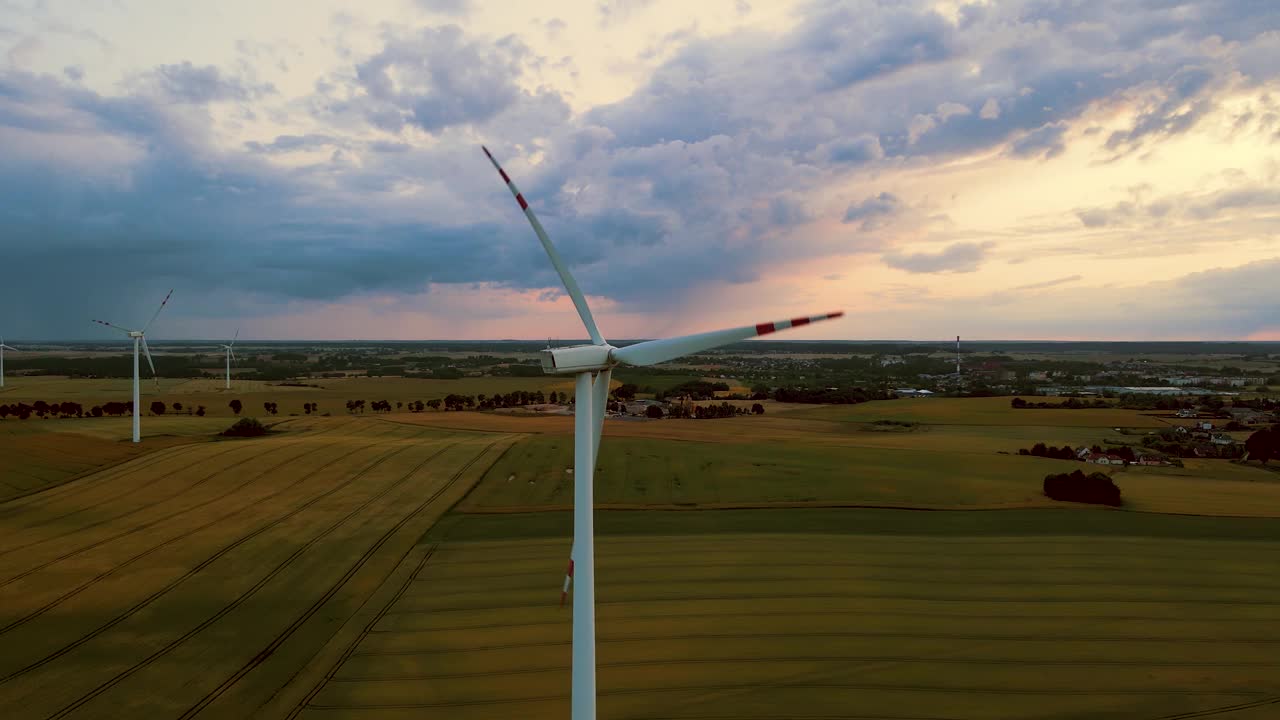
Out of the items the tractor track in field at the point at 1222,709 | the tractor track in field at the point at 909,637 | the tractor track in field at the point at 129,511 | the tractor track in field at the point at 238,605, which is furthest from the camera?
the tractor track in field at the point at 129,511

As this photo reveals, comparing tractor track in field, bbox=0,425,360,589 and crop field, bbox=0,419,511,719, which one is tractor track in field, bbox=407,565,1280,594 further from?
tractor track in field, bbox=0,425,360,589

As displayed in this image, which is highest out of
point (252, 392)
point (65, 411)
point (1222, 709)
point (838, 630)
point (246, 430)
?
point (252, 392)

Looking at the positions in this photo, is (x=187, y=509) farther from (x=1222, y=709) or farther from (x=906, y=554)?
(x=1222, y=709)

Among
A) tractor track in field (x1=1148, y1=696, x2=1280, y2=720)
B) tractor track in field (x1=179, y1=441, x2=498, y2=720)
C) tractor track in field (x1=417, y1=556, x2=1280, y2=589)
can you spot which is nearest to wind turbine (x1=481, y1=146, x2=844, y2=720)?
tractor track in field (x1=179, y1=441, x2=498, y2=720)

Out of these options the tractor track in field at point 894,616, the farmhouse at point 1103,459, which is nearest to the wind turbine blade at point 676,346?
the tractor track in field at point 894,616

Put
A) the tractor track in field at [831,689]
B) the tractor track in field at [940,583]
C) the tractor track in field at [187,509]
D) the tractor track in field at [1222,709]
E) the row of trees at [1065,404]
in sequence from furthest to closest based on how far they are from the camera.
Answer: the row of trees at [1065,404] < the tractor track in field at [187,509] < the tractor track in field at [940,583] < the tractor track in field at [831,689] < the tractor track in field at [1222,709]

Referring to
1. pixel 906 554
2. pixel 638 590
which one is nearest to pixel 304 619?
pixel 638 590

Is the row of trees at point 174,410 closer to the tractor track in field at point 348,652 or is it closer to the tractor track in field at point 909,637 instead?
the tractor track in field at point 348,652
